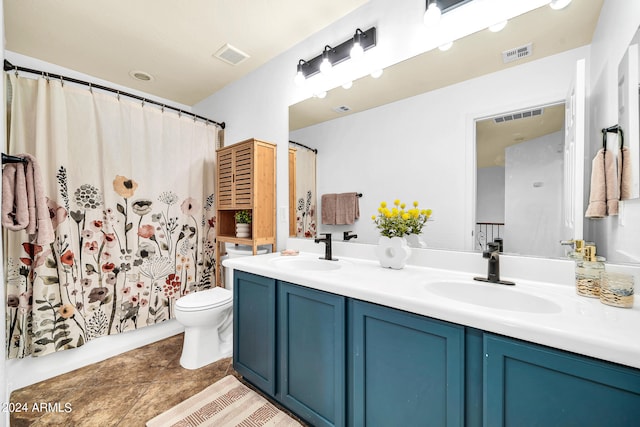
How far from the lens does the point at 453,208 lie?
1412mm

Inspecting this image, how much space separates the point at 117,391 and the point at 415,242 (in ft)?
6.77

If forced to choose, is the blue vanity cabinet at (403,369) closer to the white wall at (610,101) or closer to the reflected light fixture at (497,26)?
the white wall at (610,101)

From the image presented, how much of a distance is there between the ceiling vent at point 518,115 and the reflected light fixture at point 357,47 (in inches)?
35.6

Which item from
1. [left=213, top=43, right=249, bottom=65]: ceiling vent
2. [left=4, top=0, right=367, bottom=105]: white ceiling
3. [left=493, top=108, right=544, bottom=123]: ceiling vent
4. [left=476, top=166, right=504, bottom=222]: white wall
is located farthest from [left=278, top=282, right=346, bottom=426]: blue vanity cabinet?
[left=213, top=43, right=249, bottom=65]: ceiling vent

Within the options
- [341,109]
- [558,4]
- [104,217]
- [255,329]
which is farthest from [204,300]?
[558,4]

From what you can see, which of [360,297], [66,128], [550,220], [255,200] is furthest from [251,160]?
[550,220]

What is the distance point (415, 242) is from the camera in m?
1.50

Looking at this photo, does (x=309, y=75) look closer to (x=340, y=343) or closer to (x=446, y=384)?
(x=340, y=343)

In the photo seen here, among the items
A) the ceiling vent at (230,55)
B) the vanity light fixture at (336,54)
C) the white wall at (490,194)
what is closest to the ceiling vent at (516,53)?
the white wall at (490,194)

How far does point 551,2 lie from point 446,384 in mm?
1629

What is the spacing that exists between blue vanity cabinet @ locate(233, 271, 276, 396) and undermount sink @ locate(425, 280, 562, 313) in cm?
86

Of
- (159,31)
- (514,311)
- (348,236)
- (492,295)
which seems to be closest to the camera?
(514,311)

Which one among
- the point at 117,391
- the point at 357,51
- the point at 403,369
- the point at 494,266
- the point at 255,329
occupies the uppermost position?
the point at 357,51

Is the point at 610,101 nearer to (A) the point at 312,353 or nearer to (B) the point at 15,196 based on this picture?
(A) the point at 312,353
